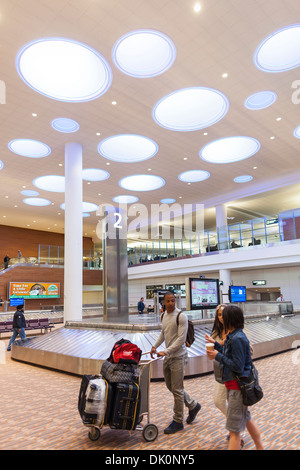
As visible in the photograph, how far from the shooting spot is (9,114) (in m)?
13.4

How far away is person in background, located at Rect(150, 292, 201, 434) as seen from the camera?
→ 3977mm

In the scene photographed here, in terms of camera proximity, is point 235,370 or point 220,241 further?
point 220,241

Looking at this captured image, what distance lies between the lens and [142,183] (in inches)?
931

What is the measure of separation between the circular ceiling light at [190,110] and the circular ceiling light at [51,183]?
9.60 m

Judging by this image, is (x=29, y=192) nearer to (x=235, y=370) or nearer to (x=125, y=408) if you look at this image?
(x=125, y=408)

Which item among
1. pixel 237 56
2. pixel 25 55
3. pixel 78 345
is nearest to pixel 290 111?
pixel 237 56

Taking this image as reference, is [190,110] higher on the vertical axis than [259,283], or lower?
higher

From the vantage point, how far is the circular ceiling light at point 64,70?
10734 millimetres

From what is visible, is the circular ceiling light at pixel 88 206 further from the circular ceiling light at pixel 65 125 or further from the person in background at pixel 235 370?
the person in background at pixel 235 370

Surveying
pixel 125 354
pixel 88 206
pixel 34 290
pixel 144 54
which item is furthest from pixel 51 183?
pixel 125 354

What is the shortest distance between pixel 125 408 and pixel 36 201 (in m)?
24.7

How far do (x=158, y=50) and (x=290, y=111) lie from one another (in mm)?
6688

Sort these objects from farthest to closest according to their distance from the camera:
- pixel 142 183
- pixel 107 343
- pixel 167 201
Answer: pixel 167 201, pixel 142 183, pixel 107 343

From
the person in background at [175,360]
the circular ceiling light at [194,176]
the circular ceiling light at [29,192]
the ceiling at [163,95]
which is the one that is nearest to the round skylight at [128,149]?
the ceiling at [163,95]
